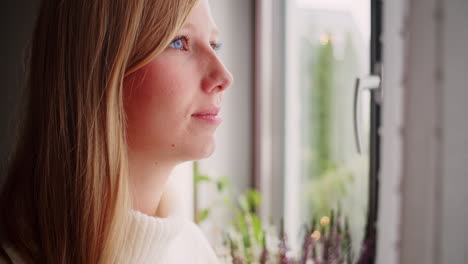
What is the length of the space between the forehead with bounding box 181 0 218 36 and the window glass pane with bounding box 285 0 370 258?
662mm

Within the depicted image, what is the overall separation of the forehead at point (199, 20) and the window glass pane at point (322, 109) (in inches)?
26.0

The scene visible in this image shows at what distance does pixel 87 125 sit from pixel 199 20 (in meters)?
0.26

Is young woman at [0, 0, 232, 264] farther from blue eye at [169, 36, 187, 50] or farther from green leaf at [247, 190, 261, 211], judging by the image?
green leaf at [247, 190, 261, 211]

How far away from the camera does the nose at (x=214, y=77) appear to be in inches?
23.3

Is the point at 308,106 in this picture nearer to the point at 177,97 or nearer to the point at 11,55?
the point at 177,97

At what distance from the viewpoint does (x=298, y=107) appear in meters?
1.37

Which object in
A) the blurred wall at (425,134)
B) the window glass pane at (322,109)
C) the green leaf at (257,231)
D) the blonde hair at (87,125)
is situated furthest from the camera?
the window glass pane at (322,109)

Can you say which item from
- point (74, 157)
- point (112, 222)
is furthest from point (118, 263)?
point (74, 157)

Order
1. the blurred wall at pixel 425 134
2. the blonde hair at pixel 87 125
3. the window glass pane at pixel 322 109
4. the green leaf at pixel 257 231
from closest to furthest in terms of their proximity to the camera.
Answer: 1. the blonde hair at pixel 87 125
2. the blurred wall at pixel 425 134
3. the green leaf at pixel 257 231
4. the window glass pane at pixel 322 109

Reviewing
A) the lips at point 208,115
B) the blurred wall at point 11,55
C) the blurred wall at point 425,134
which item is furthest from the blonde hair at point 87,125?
the blurred wall at point 425,134

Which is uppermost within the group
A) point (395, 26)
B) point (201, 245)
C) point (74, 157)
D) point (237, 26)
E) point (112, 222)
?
point (237, 26)

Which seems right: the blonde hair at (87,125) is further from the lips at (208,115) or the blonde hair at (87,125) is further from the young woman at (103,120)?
the lips at (208,115)

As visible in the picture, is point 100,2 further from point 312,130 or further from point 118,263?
point 312,130

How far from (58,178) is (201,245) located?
336mm
